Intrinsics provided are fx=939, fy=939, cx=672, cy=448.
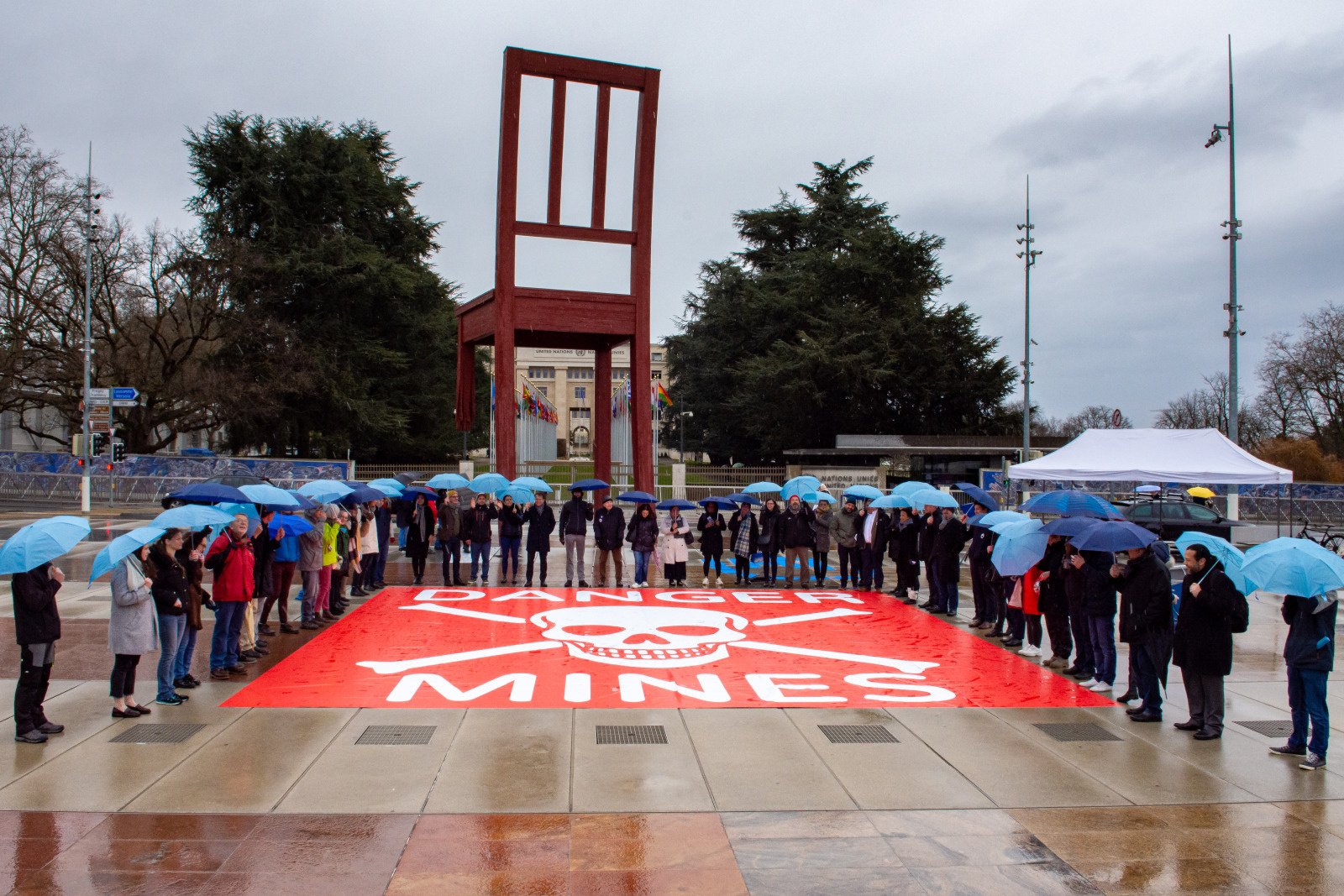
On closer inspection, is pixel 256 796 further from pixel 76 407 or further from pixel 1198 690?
pixel 76 407

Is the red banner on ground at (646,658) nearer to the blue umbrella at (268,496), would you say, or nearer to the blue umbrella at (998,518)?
the blue umbrella at (998,518)

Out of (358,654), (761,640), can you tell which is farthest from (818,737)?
(358,654)

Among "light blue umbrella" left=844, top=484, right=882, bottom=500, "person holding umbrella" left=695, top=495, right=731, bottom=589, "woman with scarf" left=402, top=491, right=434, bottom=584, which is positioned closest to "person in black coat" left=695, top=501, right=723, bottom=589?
"person holding umbrella" left=695, top=495, right=731, bottom=589

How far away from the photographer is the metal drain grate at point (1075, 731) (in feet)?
24.4

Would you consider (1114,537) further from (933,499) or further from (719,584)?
(719,584)

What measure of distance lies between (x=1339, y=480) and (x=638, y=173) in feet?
101

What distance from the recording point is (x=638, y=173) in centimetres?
1969

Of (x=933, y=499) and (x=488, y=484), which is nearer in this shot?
(x=933, y=499)

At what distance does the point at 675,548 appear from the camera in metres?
15.2

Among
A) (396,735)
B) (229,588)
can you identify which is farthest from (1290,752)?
(229,588)

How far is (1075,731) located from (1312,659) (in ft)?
5.83

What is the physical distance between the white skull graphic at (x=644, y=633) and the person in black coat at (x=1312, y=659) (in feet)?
17.2

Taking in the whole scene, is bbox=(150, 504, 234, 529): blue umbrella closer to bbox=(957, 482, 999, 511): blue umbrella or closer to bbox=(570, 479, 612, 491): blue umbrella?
bbox=(570, 479, 612, 491): blue umbrella

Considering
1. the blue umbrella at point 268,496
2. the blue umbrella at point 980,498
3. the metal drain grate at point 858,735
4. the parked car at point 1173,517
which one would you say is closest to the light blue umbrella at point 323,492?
the blue umbrella at point 268,496
